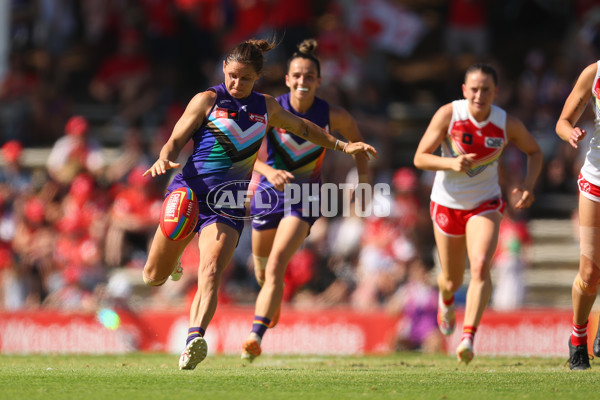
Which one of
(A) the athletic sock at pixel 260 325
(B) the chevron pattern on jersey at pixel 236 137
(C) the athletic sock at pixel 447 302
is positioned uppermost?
(B) the chevron pattern on jersey at pixel 236 137

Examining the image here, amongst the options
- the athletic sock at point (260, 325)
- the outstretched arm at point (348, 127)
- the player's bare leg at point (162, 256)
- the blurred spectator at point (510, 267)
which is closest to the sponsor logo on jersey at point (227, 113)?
the player's bare leg at point (162, 256)

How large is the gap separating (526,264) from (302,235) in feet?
21.4

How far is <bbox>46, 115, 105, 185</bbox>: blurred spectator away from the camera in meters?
17.1

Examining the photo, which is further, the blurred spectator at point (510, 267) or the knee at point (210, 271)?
the blurred spectator at point (510, 267)

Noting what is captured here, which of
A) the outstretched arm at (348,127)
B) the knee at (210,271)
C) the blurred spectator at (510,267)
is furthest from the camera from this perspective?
the blurred spectator at (510,267)

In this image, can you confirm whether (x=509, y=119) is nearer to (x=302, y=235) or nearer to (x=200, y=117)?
(x=302, y=235)

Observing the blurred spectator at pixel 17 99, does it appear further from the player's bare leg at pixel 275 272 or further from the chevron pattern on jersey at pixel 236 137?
the chevron pattern on jersey at pixel 236 137

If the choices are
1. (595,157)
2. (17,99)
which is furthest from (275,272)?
(17,99)

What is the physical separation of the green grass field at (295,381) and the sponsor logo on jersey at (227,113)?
7.07 feet

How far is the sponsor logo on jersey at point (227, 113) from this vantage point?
8.56m

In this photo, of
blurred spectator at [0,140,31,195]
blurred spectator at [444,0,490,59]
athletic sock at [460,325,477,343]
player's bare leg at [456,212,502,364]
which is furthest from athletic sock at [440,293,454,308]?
blurred spectator at [0,140,31,195]

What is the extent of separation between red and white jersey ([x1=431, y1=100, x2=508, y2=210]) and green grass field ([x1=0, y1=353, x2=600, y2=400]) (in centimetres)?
164

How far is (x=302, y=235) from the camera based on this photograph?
995 cm

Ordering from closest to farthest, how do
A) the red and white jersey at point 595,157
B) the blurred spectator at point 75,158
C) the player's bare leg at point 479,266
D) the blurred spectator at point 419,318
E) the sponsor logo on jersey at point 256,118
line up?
the red and white jersey at point 595,157 → the sponsor logo on jersey at point 256,118 → the player's bare leg at point 479,266 → the blurred spectator at point 419,318 → the blurred spectator at point 75,158
